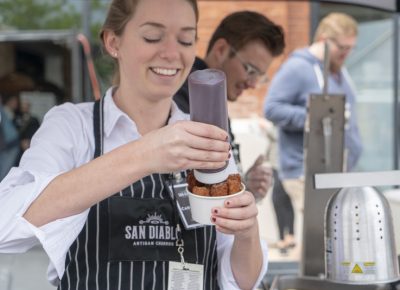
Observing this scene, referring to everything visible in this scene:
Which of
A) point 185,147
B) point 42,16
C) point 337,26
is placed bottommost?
point 185,147

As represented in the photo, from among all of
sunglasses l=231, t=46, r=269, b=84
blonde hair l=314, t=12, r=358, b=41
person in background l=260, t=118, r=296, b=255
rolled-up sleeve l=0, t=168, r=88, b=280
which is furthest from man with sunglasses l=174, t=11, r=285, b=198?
person in background l=260, t=118, r=296, b=255

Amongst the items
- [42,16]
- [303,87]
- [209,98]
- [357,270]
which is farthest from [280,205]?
[209,98]

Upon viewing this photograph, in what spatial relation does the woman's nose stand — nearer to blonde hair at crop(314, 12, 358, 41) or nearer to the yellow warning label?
the yellow warning label

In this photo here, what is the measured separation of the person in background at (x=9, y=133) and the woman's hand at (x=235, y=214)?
8.42 ft

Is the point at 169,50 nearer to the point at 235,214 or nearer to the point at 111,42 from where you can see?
the point at 111,42

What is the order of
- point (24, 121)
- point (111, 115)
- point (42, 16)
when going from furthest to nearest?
point (42, 16), point (24, 121), point (111, 115)

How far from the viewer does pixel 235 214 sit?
3.47 feet

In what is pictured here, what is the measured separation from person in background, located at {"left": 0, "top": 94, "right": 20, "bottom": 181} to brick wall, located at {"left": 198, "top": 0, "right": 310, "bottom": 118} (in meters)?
1.33

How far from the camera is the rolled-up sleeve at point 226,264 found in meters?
1.33

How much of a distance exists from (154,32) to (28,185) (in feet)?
1.25

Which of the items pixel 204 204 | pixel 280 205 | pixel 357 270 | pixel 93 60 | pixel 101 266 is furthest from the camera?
pixel 93 60

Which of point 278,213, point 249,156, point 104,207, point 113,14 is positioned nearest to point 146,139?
point 104,207

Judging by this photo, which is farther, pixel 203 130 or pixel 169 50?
pixel 169 50

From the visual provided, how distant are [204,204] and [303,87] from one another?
8.15ft
